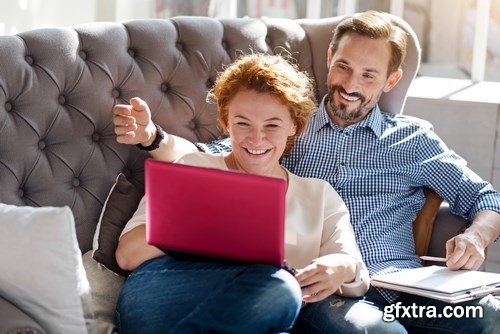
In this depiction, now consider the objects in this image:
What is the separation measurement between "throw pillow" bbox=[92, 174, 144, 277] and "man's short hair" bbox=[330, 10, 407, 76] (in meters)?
0.72

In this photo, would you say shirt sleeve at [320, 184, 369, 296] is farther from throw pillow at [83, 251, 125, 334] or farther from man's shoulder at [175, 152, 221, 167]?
throw pillow at [83, 251, 125, 334]

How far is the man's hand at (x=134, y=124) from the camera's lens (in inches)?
81.7

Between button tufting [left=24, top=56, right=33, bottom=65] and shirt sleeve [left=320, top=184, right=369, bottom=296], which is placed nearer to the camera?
shirt sleeve [left=320, top=184, right=369, bottom=296]

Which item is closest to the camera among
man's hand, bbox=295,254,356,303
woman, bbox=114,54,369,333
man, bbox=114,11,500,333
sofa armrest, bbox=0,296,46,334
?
sofa armrest, bbox=0,296,46,334

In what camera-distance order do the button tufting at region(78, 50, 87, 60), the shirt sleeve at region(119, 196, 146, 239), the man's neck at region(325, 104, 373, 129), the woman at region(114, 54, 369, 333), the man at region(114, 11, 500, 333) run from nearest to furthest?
the woman at region(114, 54, 369, 333) < the shirt sleeve at region(119, 196, 146, 239) < the button tufting at region(78, 50, 87, 60) < the man at region(114, 11, 500, 333) < the man's neck at region(325, 104, 373, 129)

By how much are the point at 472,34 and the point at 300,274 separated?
232 cm

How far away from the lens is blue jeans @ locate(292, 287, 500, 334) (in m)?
1.98

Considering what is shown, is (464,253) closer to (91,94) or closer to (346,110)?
(346,110)

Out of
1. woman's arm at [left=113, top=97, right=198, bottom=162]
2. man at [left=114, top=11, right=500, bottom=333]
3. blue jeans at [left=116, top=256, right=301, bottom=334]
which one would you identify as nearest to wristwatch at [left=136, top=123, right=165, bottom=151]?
woman's arm at [left=113, top=97, right=198, bottom=162]

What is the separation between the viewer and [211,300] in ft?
5.63

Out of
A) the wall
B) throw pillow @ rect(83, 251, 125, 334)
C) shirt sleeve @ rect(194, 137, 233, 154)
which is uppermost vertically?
shirt sleeve @ rect(194, 137, 233, 154)

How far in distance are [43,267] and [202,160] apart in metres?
0.51

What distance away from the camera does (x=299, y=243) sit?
2.04 metres

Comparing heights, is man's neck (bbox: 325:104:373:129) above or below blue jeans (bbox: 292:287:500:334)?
above
